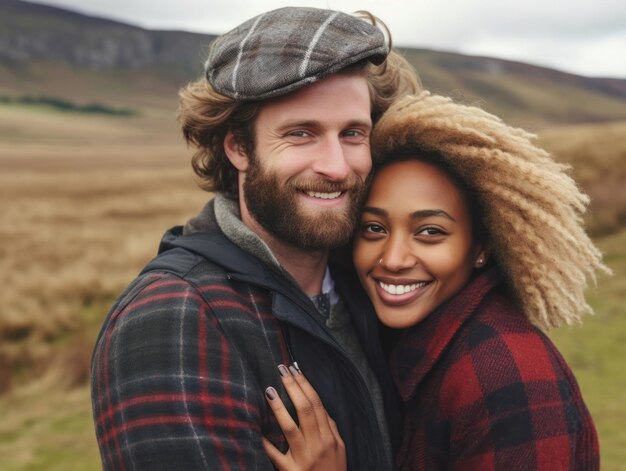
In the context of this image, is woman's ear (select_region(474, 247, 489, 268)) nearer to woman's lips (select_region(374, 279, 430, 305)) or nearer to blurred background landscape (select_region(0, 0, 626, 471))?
woman's lips (select_region(374, 279, 430, 305))

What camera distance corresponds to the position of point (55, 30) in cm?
17712

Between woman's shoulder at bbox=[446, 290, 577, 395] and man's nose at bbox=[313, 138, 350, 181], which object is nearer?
woman's shoulder at bbox=[446, 290, 577, 395]

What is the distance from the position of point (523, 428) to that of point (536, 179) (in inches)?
37.6

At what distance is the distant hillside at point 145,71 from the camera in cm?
12912

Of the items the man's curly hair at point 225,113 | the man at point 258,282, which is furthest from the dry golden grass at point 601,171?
the man at point 258,282

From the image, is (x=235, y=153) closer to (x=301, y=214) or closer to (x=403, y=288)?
(x=301, y=214)

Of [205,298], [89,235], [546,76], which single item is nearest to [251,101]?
[205,298]

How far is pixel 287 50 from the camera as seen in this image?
2525 millimetres

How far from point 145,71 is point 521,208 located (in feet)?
612

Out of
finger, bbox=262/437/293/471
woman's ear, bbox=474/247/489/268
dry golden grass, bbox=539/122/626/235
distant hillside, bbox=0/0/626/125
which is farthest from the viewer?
distant hillside, bbox=0/0/626/125

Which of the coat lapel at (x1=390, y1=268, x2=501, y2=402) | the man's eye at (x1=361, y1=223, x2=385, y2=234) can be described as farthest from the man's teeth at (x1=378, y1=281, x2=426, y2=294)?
the man's eye at (x1=361, y1=223, x2=385, y2=234)

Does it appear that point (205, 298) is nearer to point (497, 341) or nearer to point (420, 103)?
point (497, 341)

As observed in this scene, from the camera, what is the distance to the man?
1979 mm

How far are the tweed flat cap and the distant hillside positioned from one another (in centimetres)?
10727
